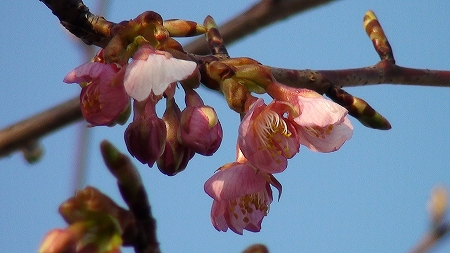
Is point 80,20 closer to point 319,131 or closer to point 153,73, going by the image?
point 153,73

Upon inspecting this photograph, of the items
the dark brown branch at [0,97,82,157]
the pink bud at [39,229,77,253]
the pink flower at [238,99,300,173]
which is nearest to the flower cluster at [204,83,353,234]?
the pink flower at [238,99,300,173]

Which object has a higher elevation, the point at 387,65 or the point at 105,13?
the point at 105,13

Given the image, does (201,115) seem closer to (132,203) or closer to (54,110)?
(132,203)

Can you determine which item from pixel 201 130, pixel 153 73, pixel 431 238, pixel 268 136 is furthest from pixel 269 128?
pixel 431 238

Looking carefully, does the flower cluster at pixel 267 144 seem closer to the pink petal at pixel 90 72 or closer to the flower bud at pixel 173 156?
the flower bud at pixel 173 156

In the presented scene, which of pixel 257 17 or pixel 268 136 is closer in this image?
pixel 268 136

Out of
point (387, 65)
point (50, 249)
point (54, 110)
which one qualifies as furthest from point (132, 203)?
point (54, 110)

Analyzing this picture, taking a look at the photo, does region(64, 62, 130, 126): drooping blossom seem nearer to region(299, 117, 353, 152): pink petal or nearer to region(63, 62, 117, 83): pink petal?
region(63, 62, 117, 83): pink petal
